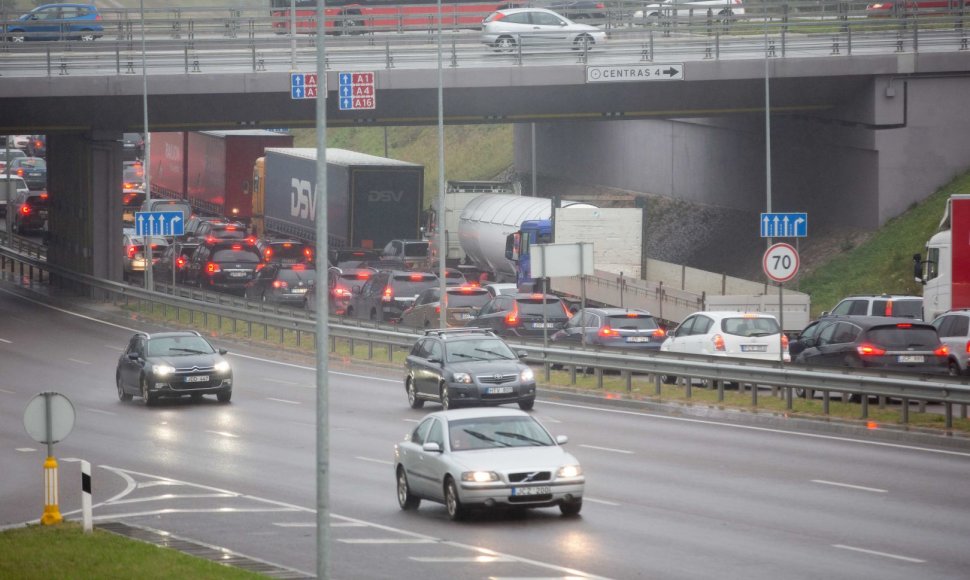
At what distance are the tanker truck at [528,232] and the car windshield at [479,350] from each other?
55.0 ft

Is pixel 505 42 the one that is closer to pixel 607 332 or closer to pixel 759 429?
pixel 607 332

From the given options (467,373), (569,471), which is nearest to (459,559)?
(569,471)

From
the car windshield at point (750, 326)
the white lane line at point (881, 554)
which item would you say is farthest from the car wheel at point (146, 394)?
the white lane line at point (881, 554)

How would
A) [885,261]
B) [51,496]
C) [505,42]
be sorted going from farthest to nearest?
[505,42] < [885,261] < [51,496]

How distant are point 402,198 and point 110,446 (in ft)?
108

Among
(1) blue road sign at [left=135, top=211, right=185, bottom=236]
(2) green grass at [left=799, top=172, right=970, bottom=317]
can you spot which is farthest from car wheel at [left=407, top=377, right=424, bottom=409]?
(1) blue road sign at [left=135, top=211, right=185, bottom=236]

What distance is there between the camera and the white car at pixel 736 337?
31766mm

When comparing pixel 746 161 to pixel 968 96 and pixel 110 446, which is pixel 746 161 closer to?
pixel 968 96

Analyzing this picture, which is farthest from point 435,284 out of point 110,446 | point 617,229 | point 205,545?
point 205,545

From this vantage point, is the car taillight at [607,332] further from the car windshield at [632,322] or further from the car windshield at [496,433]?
the car windshield at [496,433]

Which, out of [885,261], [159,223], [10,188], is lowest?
[885,261]

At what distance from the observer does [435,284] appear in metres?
46.7

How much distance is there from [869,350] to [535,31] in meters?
29.4

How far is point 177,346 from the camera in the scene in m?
33.1
